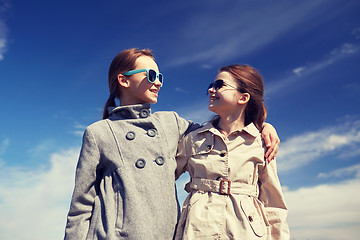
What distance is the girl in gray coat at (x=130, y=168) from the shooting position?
4.01 metres

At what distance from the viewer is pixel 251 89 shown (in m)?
4.73

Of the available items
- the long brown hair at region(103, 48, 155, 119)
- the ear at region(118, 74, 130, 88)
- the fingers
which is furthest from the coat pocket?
the long brown hair at region(103, 48, 155, 119)

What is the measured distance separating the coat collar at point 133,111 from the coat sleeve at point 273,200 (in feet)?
5.11

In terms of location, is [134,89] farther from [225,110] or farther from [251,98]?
[251,98]

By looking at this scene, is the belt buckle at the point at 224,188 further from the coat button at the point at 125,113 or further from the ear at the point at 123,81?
the ear at the point at 123,81

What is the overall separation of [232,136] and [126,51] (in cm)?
181

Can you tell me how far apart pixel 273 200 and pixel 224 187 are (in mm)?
692

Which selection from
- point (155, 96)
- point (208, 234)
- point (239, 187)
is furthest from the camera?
point (155, 96)

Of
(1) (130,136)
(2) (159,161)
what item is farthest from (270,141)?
(1) (130,136)

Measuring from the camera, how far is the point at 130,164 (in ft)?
13.9

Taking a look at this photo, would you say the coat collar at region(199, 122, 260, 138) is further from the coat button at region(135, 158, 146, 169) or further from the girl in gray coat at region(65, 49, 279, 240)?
the coat button at region(135, 158, 146, 169)

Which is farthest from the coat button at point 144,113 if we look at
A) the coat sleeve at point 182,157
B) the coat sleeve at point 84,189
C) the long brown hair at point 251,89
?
→ the long brown hair at point 251,89

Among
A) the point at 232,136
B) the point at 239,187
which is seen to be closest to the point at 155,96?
the point at 232,136

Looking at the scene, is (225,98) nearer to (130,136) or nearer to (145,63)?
(145,63)
